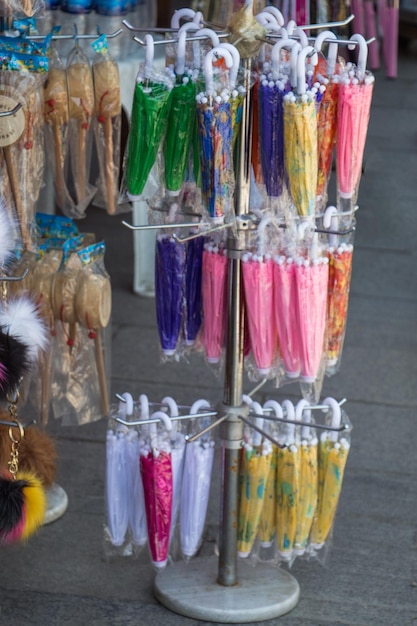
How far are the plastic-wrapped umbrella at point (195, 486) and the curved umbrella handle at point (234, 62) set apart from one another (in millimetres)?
883

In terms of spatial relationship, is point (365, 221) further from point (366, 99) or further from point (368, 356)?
point (366, 99)

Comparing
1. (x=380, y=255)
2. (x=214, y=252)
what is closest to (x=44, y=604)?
(x=214, y=252)

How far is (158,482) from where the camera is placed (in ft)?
8.95

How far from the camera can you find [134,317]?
199 inches

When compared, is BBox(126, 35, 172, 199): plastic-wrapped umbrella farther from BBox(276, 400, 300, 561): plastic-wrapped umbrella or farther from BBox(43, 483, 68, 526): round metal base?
BBox(43, 483, 68, 526): round metal base

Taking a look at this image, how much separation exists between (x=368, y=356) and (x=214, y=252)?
88.0 inches

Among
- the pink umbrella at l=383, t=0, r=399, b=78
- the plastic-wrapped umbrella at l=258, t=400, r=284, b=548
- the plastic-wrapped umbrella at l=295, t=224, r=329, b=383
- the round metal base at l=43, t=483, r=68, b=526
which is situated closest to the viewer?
the plastic-wrapped umbrella at l=295, t=224, r=329, b=383

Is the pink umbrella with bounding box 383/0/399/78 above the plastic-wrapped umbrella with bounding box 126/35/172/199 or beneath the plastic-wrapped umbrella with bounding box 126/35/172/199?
beneath

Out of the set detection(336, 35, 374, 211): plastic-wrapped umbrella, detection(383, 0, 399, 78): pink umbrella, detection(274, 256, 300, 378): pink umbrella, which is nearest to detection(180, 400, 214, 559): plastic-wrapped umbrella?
detection(274, 256, 300, 378): pink umbrella

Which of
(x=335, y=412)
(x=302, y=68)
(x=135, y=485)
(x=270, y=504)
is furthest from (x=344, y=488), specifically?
(x=302, y=68)

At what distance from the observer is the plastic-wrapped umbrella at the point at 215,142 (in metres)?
2.37

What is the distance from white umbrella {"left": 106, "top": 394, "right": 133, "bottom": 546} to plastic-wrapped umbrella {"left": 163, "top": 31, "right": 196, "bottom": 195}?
2.07 ft

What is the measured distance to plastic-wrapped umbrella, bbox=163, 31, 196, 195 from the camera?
2.41 m

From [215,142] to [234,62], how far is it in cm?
19
